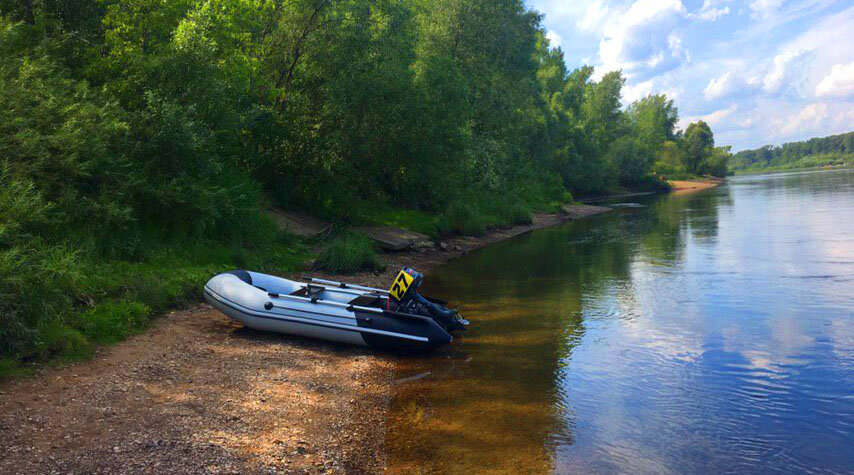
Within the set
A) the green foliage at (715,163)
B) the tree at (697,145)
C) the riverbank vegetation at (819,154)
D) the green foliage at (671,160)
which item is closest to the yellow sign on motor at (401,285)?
the green foliage at (671,160)

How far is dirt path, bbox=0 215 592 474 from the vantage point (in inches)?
224

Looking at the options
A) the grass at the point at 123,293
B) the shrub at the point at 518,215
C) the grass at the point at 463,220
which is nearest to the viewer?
the grass at the point at 123,293

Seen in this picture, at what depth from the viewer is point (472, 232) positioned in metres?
27.1

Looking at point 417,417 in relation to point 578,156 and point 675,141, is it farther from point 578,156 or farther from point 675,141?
point 675,141

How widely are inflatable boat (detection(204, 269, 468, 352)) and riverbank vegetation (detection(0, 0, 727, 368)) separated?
150 centimetres

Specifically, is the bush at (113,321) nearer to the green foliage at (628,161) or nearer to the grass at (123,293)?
the grass at (123,293)

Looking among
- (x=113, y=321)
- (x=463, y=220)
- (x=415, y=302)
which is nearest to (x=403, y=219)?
(x=463, y=220)

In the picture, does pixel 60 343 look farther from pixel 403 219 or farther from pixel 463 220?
pixel 463 220

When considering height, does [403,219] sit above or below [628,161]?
below

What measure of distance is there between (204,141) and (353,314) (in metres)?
6.37

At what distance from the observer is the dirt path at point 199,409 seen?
224 inches

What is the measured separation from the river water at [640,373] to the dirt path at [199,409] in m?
0.63

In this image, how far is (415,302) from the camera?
10344 millimetres

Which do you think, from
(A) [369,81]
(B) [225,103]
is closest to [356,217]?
(A) [369,81]
